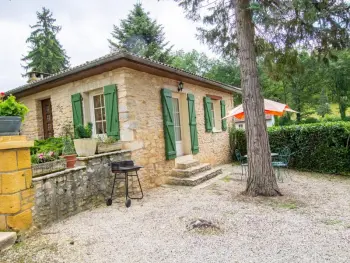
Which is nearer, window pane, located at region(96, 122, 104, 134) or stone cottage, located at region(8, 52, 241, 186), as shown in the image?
stone cottage, located at region(8, 52, 241, 186)

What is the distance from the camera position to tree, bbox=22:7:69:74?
19.8m

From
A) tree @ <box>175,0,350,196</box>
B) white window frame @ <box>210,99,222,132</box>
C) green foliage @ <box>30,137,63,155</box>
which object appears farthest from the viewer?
white window frame @ <box>210,99,222,132</box>

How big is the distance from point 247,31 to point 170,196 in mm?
3739

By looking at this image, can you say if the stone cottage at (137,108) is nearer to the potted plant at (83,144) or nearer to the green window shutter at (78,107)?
the green window shutter at (78,107)

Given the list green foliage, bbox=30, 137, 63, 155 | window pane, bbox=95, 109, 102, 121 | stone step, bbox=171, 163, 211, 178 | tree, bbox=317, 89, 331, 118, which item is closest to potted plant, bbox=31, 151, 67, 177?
green foliage, bbox=30, 137, 63, 155

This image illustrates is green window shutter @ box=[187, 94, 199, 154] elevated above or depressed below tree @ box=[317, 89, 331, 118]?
below

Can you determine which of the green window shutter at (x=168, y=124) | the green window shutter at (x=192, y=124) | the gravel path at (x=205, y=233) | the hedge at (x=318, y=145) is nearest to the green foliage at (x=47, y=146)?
the gravel path at (x=205, y=233)

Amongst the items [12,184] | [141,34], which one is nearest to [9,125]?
[12,184]

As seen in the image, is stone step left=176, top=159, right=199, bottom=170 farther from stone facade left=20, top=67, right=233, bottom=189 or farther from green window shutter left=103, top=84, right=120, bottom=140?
green window shutter left=103, top=84, right=120, bottom=140

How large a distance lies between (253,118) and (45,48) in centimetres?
2074

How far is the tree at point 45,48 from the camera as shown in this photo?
65.0ft

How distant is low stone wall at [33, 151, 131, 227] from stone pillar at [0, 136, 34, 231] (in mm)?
232

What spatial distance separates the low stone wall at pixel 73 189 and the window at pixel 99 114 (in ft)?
4.65

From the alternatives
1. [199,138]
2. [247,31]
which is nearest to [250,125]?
[247,31]
